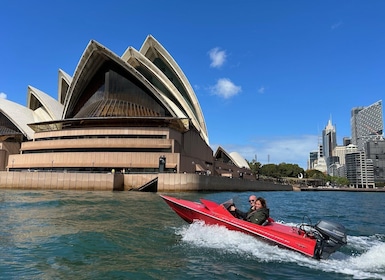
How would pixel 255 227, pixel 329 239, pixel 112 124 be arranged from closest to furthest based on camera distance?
pixel 329 239, pixel 255 227, pixel 112 124

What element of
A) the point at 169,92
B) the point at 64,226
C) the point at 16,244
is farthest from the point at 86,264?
the point at 169,92

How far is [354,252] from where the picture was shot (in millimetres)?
8641

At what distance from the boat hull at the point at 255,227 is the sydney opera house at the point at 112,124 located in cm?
2483

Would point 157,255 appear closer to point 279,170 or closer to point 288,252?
point 288,252

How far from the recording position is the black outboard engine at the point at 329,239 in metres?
7.60

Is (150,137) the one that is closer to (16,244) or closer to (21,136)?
(21,136)

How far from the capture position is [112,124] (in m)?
45.5

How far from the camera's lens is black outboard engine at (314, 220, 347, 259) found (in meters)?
7.60

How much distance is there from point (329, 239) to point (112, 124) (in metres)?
40.7

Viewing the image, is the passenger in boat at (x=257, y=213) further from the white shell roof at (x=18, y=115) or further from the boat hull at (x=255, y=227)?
the white shell roof at (x=18, y=115)

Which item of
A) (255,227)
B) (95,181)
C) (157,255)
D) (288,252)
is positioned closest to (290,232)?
(288,252)

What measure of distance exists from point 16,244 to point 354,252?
874cm

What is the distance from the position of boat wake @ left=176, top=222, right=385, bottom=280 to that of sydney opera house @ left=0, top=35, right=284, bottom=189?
83.9 ft

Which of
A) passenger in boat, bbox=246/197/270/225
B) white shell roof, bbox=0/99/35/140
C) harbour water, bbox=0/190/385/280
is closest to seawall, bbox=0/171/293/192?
white shell roof, bbox=0/99/35/140
